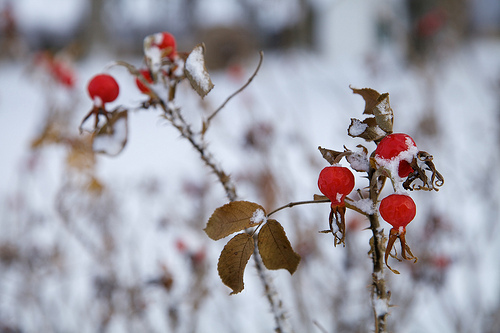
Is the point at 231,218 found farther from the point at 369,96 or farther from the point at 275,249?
the point at 369,96

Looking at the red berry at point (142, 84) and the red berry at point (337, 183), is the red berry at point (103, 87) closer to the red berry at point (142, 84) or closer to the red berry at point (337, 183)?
the red berry at point (142, 84)

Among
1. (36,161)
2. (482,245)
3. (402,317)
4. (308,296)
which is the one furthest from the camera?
(482,245)

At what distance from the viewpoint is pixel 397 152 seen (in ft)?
1.39

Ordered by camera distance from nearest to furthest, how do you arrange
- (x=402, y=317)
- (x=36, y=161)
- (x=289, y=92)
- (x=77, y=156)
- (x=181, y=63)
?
1. (x=181, y=63)
2. (x=77, y=156)
3. (x=402, y=317)
4. (x=36, y=161)
5. (x=289, y=92)

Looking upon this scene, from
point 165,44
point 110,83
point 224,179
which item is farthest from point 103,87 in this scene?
point 224,179

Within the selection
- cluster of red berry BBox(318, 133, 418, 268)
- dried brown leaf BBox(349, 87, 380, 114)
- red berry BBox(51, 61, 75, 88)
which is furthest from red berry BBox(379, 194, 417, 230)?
red berry BBox(51, 61, 75, 88)

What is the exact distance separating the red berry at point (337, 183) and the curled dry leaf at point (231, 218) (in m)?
0.09

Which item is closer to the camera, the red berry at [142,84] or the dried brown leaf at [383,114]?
the dried brown leaf at [383,114]

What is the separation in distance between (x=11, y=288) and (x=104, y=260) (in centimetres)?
191

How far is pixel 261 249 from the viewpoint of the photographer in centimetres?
49

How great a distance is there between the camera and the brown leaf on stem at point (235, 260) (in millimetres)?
477

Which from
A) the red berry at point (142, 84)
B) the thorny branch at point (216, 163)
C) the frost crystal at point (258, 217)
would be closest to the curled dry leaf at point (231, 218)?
the frost crystal at point (258, 217)

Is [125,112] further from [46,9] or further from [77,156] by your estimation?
[46,9]

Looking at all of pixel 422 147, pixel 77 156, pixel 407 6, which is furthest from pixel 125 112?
pixel 407 6
